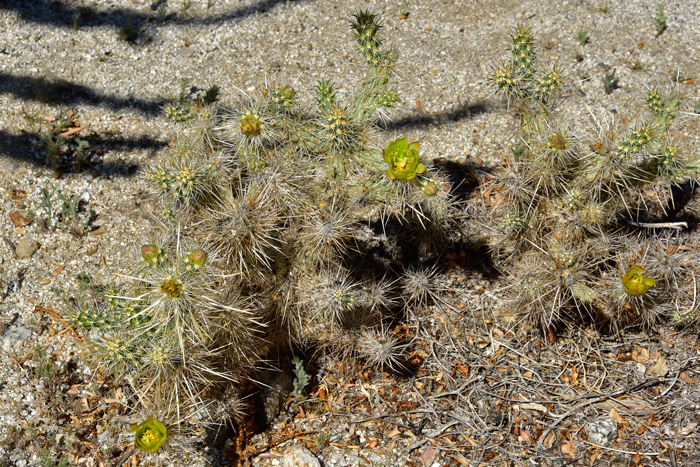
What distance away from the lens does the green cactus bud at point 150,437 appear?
104 inches

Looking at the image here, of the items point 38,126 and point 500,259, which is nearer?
point 500,259

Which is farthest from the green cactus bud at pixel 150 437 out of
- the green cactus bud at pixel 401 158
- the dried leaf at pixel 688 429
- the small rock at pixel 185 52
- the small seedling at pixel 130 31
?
the small seedling at pixel 130 31

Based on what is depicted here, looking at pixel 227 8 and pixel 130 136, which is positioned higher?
pixel 227 8

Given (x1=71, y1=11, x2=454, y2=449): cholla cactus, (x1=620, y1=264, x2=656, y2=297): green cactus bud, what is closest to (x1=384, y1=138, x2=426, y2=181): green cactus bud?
(x1=71, y1=11, x2=454, y2=449): cholla cactus

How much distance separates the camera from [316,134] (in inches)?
133

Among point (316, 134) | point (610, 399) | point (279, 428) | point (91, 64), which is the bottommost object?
point (279, 428)

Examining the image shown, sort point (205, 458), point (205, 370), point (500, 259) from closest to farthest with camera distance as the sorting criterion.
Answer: point (205, 370) → point (205, 458) → point (500, 259)

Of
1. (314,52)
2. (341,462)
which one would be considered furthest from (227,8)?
(341,462)

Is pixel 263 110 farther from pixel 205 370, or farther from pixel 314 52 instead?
pixel 314 52

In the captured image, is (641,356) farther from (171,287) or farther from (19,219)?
(19,219)

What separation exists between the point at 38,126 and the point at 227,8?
1995mm

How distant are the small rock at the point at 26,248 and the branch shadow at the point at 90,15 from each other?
2.29 meters

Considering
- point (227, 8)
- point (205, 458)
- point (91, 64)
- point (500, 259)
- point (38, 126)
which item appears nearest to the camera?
point (205, 458)

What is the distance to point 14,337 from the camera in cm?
368
